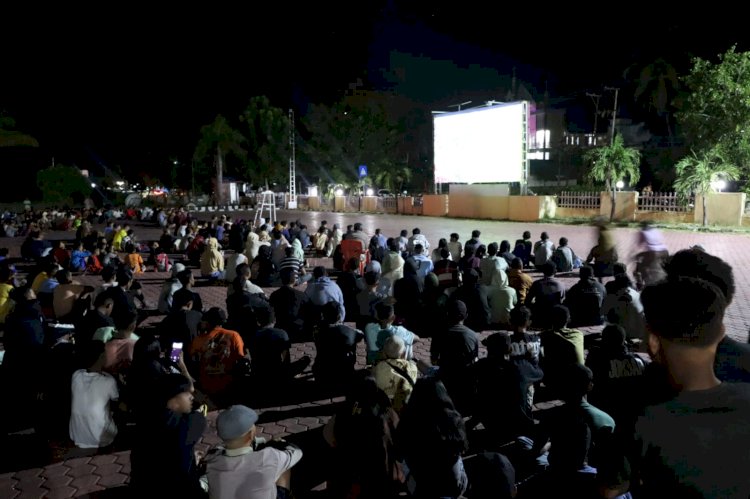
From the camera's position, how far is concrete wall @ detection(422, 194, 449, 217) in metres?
35.2

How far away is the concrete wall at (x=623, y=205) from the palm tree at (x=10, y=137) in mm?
38588

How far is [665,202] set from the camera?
26094 mm

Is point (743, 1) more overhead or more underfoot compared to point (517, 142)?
more overhead

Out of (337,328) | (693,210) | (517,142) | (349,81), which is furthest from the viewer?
(349,81)

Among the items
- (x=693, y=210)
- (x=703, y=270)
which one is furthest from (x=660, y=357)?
(x=693, y=210)

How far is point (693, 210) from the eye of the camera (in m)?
24.9

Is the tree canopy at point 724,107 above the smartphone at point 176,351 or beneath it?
Answer: above

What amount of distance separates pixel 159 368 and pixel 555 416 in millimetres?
3297

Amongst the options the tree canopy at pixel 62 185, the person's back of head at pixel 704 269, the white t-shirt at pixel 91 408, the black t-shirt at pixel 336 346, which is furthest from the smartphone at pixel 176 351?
the tree canopy at pixel 62 185

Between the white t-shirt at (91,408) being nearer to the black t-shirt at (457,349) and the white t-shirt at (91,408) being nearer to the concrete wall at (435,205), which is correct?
the black t-shirt at (457,349)

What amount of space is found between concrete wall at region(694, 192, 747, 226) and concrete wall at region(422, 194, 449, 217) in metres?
14.4

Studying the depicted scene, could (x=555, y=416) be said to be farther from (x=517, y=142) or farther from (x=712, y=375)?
(x=517, y=142)

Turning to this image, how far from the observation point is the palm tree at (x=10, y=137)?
131ft

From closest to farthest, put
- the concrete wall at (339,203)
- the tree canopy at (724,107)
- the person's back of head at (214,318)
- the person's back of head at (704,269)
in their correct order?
the person's back of head at (704,269) → the person's back of head at (214,318) → the tree canopy at (724,107) → the concrete wall at (339,203)
